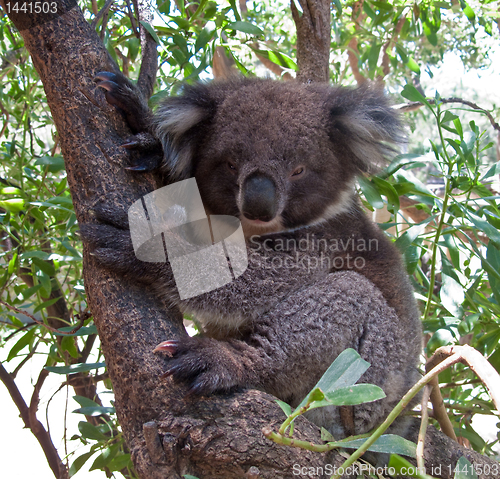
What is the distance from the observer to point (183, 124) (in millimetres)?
1706

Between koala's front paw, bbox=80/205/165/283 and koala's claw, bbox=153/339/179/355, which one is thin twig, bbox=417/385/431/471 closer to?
koala's claw, bbox=153/339/179/355

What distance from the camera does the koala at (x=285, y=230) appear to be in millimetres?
1558

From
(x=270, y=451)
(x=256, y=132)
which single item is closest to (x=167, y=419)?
(x=270, y=451)

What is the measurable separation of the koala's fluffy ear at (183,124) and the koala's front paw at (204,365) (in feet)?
2.26

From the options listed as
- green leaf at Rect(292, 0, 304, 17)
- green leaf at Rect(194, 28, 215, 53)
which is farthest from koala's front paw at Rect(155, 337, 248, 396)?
green leaf at Rect(292, 0, 304, 17)

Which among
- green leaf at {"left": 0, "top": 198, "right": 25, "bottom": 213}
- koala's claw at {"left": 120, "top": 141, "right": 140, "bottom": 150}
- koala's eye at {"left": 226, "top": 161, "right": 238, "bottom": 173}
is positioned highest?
koala's claw at {"left": 120, "top": 141, "right": 140, "bottom": 150}

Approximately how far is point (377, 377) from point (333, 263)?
0.51m

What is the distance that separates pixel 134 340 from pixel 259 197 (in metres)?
0.66

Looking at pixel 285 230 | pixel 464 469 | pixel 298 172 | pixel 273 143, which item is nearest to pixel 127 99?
pixel 273 143

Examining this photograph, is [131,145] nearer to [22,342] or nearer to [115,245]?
[115,245]

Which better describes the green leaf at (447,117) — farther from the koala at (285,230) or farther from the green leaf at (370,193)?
the green leaf at (370,193)

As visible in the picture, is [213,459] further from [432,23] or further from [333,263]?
[432,23]

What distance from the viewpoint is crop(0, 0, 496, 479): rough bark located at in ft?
3.57

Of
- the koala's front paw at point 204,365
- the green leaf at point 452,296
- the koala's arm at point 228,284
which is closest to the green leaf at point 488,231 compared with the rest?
the green leaf at point 452,296
